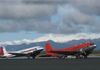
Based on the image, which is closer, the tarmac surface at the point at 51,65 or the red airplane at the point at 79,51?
the tarmac surface at the point at 51,65

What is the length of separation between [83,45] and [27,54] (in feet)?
91.0

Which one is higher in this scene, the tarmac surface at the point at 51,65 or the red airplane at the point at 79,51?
the red airplane at the point at 79,51

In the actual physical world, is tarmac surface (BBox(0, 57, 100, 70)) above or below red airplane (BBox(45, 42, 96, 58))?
below

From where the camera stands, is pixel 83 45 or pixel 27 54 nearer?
pixel 83 45

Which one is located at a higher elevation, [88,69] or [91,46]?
[91,46]

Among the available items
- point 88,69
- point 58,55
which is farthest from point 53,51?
point 88,69

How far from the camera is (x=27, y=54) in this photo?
7785 inches

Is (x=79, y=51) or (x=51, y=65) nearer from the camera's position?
(x=51, y=65)

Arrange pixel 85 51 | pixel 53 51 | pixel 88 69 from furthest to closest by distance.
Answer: pixel 53 51 → pixel 85 51 → pixel 88 69

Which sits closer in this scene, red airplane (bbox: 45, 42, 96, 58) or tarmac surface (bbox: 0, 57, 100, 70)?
tarmac surface (bbox: 0, 57, 100, 70)

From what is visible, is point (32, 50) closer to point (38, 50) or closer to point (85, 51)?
point (38, 50)

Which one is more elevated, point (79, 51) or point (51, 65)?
point (79, 51)

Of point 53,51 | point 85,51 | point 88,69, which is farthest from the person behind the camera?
point 53,51

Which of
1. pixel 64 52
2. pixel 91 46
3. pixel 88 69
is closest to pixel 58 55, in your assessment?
pixel 64 52
